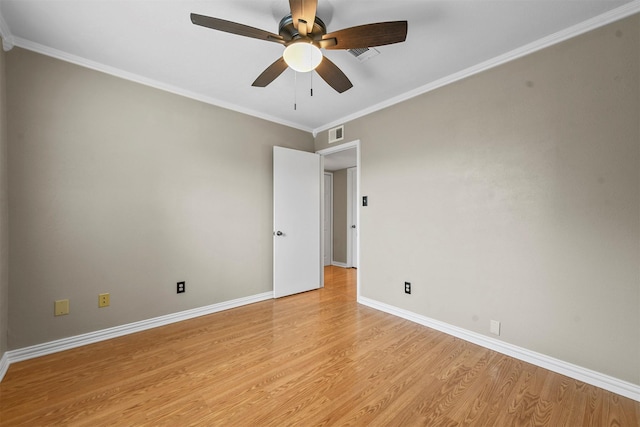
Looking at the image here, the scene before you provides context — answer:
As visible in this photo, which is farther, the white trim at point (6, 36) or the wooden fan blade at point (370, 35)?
the white trim at point (6, 36)

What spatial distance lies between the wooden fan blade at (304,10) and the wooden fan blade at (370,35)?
166 mm

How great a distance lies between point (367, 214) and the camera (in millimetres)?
3354

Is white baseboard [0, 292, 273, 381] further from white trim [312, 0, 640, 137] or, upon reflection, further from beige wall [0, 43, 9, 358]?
white trim [312, 0, 640, 137]

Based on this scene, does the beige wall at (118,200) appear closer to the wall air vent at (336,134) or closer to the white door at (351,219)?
the wall air vent at (336,134)

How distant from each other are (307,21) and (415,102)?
174 centimetres

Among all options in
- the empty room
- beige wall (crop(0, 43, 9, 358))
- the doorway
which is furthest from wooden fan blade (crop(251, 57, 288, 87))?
the doorway

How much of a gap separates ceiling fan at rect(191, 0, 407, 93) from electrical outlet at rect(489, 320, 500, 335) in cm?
234

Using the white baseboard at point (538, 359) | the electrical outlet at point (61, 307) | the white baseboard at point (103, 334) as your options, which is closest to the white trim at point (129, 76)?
the electrical outlet at point (61, 307)

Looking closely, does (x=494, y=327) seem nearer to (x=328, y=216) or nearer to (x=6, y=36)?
(x=328, y=216)

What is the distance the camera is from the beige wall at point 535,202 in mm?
1739

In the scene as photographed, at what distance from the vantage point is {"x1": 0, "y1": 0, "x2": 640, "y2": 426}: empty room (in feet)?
5.56

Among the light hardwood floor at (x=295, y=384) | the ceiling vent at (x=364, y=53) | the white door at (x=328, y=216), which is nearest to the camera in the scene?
the light hardwood floor at (x=295, y=384)

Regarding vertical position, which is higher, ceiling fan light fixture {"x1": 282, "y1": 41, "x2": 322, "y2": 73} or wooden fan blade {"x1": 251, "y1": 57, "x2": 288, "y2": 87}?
wooden fan blade {"x1": 251, "y1": 57, "x2": 288, "y2": 87}

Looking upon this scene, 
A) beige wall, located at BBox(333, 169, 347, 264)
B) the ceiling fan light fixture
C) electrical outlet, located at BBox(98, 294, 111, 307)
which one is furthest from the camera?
beige wall, located at BBox(333, 169, 347, 264)
